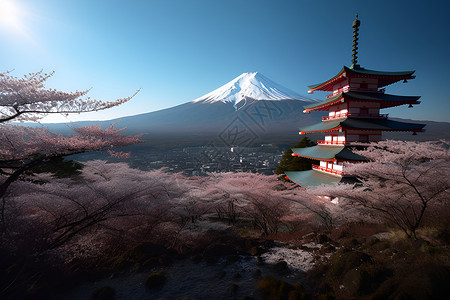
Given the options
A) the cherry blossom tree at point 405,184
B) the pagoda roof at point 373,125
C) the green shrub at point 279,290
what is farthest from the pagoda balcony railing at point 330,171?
the green shrub at point 279,290

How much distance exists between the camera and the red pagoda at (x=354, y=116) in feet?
41.7

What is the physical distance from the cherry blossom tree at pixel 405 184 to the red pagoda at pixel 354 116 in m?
4.09

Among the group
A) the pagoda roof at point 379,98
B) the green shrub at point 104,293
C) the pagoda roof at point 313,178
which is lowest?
the green shrub at point 104,293

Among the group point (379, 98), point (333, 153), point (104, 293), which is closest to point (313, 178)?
point (333, 153)

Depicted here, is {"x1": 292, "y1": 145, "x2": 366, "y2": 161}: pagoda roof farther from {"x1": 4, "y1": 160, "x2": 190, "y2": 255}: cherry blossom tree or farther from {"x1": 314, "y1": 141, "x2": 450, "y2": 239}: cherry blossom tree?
{"x1": 4, "y1": 160, "x2": 190, "y2": 255}: cherry blossom tree

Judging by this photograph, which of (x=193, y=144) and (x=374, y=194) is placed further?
(x=193, y=144)

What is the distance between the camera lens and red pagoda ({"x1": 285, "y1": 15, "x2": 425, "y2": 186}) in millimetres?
12695

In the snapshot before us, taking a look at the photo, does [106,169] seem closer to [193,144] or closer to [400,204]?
[400,204]

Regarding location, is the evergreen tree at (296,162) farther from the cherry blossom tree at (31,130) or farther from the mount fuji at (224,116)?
the mount fuji at (224,116)

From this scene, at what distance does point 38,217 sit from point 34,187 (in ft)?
4.25

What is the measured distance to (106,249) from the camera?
8.22 metres

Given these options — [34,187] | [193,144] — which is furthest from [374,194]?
[193,144]

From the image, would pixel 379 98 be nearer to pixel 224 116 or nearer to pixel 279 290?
pixel 279 290

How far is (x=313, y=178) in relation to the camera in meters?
14.5
